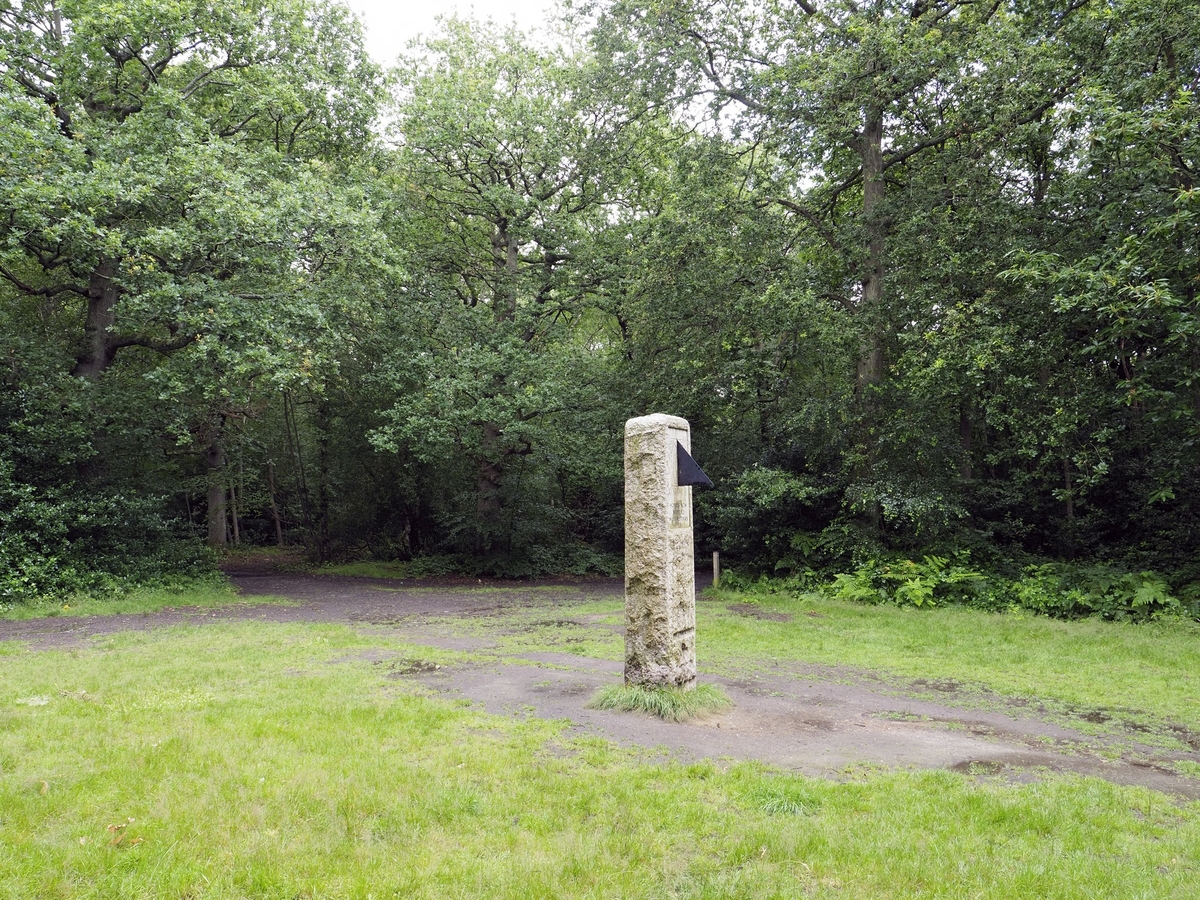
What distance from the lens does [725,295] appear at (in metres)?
15.2

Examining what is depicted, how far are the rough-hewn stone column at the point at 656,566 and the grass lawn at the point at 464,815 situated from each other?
104cm

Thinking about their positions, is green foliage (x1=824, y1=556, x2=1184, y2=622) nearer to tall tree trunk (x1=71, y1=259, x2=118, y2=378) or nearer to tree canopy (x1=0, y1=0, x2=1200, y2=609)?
tree canopy (x1=0, y1=0, x2=1200, y2=609)

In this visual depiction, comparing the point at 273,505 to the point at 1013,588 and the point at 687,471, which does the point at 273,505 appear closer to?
the point at 687,471

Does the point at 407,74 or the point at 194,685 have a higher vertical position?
the point at 407,74

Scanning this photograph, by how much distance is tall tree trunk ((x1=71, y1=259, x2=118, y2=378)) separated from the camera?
46.4 feet

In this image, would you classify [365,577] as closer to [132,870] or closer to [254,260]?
[254,260]

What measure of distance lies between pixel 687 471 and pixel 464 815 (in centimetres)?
348

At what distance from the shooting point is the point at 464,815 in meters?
4.05

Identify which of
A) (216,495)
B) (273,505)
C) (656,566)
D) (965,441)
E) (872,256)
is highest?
(872,256)

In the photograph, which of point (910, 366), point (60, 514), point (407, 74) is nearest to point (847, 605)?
point (910, 366)

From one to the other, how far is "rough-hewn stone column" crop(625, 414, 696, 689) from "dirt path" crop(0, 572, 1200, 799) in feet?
1.69

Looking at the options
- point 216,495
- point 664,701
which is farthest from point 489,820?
point 216,495

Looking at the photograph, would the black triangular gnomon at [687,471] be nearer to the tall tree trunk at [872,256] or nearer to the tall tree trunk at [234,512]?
the tall tree trunk at [872,256]

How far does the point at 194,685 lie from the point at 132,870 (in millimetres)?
3838
